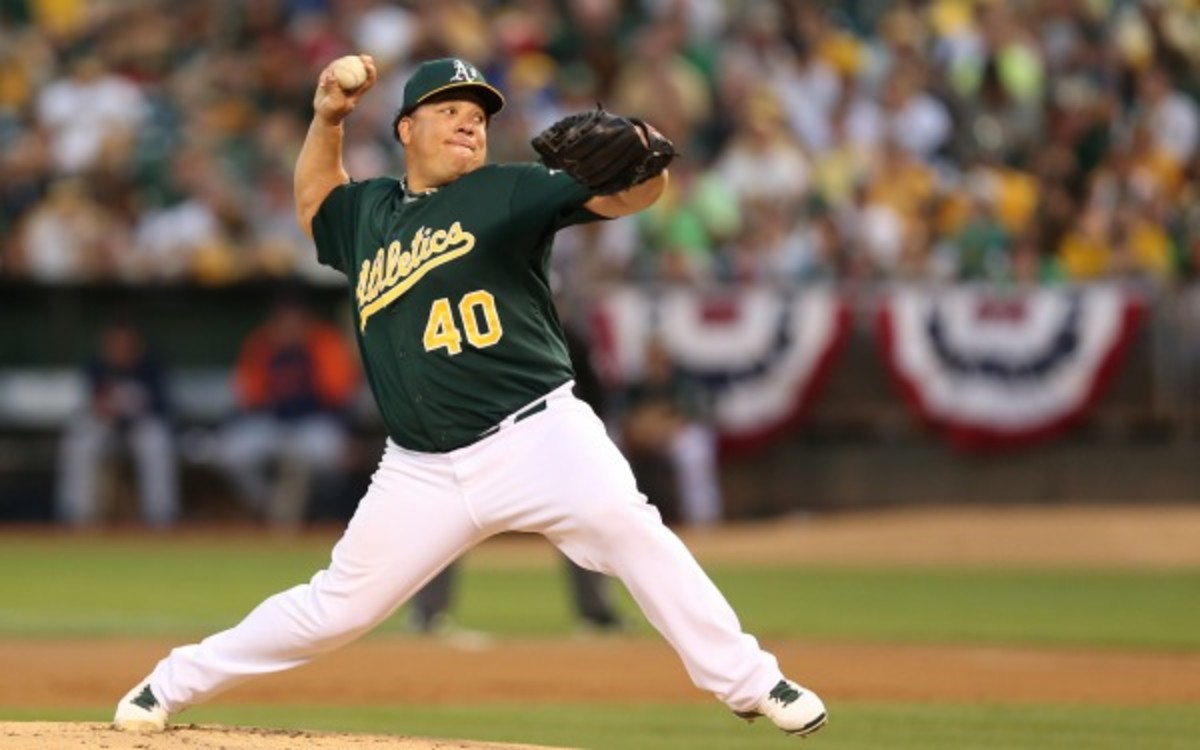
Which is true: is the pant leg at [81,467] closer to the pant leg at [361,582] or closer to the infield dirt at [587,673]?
the infield dirt at [587,673]

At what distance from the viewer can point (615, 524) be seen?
22.5ft

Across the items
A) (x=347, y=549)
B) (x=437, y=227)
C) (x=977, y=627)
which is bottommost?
(x=977, y=627)

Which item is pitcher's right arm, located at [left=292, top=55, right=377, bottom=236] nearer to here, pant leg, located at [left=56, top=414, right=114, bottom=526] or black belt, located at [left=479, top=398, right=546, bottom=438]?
black belt, located at [left=479, top=398, right=546, bottom=438]

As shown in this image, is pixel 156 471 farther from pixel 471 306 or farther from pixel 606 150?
pixel 606 150

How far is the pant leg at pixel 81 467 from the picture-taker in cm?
1912

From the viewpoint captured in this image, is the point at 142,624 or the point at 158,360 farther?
the point at 158,360

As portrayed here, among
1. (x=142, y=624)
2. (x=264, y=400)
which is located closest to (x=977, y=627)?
(x=142, y=624)

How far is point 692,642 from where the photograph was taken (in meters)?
6.89

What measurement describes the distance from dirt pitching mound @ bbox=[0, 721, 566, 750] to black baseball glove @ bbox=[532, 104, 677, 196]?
1.87m

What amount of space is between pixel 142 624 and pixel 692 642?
753 centimetres

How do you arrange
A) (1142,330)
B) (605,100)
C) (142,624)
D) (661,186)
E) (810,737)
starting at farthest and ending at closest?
(605,100) → (1142,330) → (142,624) → (810,737) → (661,186)

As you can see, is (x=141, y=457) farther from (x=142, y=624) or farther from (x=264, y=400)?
(x=142, y=624)

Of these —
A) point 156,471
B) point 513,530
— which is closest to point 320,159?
point 513,530

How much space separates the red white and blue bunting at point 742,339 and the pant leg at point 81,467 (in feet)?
13.4
